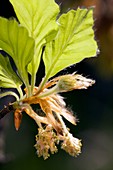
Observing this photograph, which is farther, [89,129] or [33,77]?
[89,129]

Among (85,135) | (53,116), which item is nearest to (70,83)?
(53,116)

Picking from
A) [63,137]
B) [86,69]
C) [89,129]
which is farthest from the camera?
[89,129]

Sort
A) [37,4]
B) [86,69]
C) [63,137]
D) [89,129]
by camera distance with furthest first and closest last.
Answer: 1. [89,129]
2. [86,69]
3. [63,137]
4. [37,4]

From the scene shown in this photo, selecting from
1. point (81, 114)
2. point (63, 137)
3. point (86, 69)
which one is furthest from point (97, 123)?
point (63, 137)

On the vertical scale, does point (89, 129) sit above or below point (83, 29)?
below

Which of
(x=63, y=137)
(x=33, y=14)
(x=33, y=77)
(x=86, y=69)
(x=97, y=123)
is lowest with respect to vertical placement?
(x=97, y=123)

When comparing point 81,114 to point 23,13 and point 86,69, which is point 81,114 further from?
point 23,13

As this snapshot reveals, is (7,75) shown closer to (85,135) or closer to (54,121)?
(54,121)
